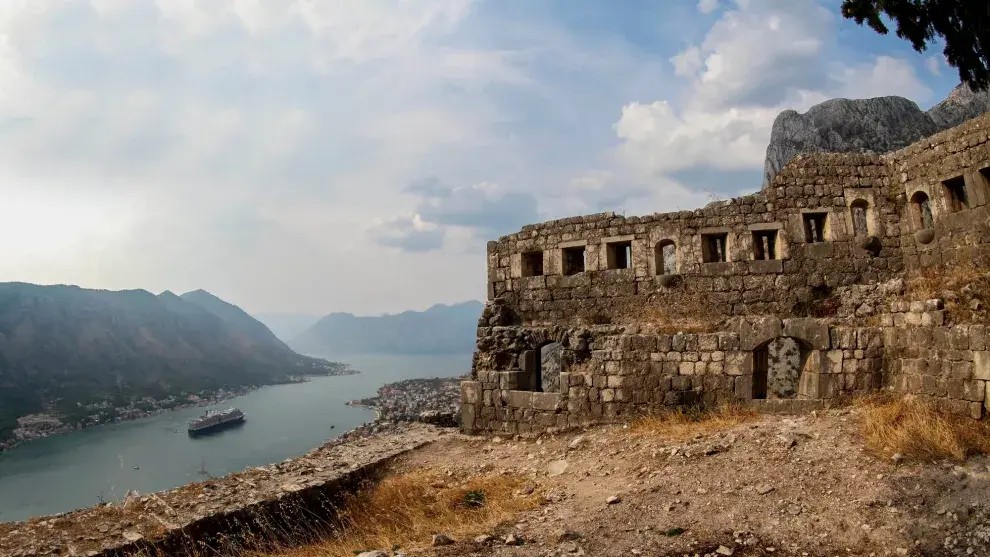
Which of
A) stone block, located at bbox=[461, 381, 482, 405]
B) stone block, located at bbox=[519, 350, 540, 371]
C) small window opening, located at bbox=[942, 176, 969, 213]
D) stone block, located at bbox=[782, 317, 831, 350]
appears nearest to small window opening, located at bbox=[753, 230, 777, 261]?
stone block, located at bbox=[782, 317, 831, 350]

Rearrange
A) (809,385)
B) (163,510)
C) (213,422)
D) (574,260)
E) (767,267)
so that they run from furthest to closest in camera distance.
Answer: (213,422) → (574,260) → (767,267) → (809,385) → (163,510)

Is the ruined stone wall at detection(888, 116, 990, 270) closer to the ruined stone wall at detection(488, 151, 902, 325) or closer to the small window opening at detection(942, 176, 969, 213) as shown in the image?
the small window opening at detection(942, 176, 969, 213)

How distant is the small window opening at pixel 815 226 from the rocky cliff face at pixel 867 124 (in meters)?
12.5

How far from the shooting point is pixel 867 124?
2328 cm

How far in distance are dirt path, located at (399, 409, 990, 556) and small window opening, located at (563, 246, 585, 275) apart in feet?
16.1

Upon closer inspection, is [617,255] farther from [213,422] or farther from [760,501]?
[213,422]

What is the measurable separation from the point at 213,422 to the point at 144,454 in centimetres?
610

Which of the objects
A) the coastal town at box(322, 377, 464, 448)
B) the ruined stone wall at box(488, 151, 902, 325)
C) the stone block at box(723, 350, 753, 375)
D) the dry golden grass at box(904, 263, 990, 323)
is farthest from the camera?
the coastal town at box(322, 377, 464, 448)

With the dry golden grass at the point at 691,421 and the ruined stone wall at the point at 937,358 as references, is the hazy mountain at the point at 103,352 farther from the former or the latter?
the ruined stone wall at the point at 937,358

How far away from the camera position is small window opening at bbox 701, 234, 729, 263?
446 inches

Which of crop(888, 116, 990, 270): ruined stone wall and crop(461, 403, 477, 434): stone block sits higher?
crop(888, 116, 990, 270): ruined stone wall

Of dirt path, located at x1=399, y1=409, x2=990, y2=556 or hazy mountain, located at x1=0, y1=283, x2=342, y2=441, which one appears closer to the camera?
dirt path, located at x1=399, y1=409, x2=990, y2=556

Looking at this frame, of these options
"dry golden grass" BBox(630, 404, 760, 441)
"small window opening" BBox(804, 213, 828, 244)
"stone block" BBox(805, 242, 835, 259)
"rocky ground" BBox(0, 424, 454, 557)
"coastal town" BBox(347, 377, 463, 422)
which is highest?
"small window opening" BBox(804, 213, 828, 244)

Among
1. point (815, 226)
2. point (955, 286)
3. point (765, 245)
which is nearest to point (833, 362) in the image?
point (955, 286)
